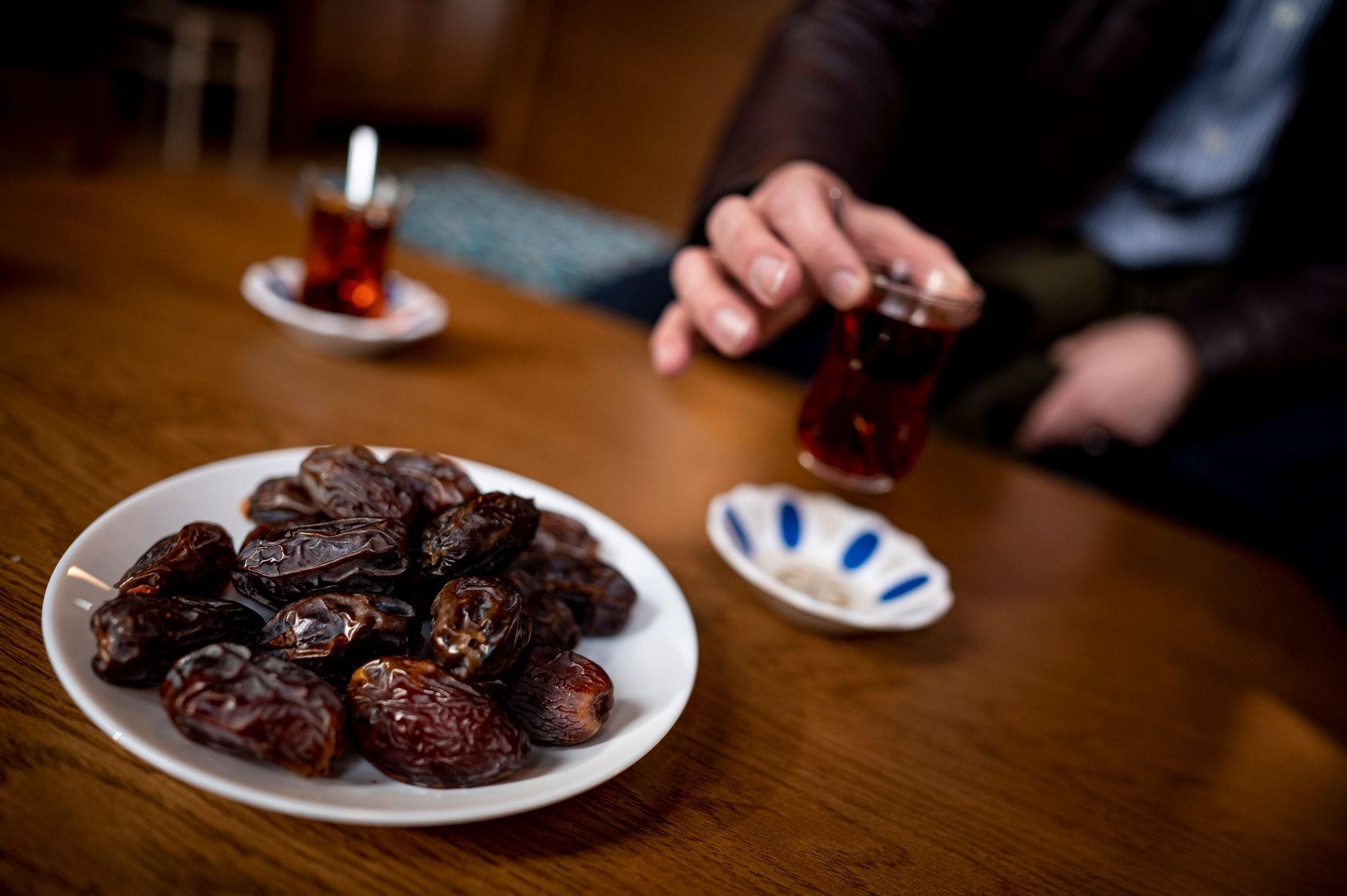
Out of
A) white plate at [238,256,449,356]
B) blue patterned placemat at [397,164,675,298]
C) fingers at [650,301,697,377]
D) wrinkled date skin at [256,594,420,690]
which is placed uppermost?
wrinkled date skin at [256,594,420,690]

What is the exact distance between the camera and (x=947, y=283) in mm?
994

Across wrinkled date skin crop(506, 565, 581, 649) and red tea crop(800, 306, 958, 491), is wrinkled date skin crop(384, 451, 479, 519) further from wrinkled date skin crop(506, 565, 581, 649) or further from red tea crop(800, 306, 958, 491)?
red tea crop(800, 306, 958, 491)

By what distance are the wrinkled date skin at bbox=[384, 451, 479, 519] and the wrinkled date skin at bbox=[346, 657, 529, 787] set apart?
176 mm

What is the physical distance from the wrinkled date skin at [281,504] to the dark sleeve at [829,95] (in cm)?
79

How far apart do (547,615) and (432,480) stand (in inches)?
6.3

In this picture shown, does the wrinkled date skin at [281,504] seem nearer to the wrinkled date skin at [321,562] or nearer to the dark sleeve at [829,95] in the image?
the wrinkled date skin at [321,562]

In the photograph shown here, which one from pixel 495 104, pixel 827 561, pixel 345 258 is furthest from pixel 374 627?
pixel 495 104

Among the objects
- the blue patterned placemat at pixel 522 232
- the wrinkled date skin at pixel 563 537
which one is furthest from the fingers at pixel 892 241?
the blue patterned placemat at pixel 522 232

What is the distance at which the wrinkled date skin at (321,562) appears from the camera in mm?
598

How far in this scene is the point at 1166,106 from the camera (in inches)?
76.6

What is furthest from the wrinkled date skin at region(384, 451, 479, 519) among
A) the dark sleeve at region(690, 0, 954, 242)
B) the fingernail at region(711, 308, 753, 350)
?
the dark sleeve at region(690, 0, 954, 242)

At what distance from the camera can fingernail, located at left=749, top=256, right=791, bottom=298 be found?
0.93 m

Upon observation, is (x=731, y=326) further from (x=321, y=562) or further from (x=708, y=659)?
(x=321, y=562)

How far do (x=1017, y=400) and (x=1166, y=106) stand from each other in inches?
28.4
